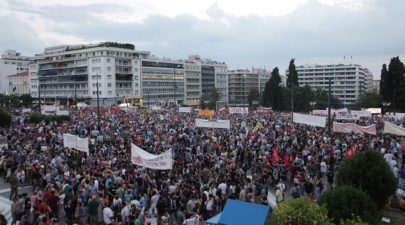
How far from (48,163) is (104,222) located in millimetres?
8454

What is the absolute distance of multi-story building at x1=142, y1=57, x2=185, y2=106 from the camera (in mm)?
Result: 122250

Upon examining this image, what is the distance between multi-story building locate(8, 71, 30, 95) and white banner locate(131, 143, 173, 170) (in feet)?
434

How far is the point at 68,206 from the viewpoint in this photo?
13961 millimetres

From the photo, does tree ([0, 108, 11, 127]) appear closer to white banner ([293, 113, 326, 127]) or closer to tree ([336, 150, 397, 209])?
white banner ([293, 113, 326, 127])

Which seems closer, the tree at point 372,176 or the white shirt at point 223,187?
the tree at point 372,176

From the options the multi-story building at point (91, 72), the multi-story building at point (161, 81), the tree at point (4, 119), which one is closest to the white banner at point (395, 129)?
the tree at point (4, 119)

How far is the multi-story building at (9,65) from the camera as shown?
496ft

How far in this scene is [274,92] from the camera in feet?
281

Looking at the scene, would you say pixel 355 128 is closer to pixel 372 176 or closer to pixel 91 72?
pixel 372 176

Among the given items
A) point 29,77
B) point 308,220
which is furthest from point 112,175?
point 29,77

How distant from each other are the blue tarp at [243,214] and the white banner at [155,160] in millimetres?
6047

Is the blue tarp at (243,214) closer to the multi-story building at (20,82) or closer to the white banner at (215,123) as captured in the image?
the white banner at (215,123)

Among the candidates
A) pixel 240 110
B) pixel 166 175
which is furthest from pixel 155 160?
pixel 240 110

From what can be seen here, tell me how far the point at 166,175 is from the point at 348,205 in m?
8.46
